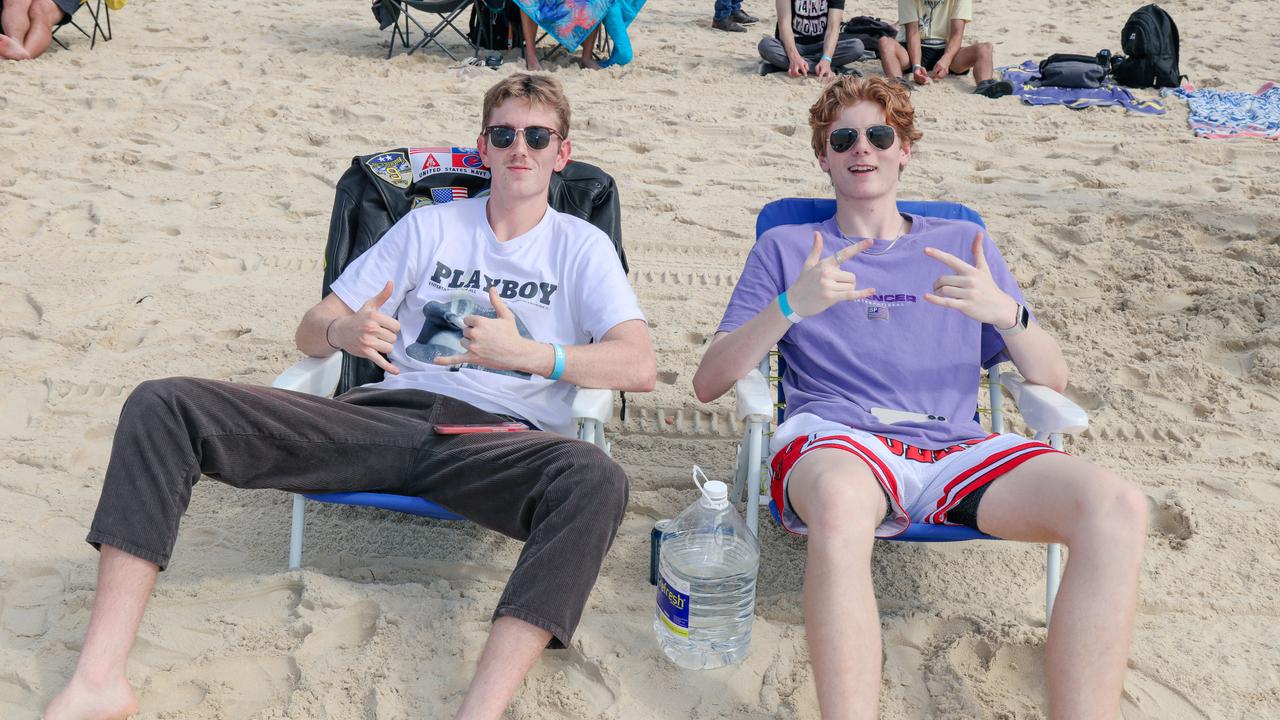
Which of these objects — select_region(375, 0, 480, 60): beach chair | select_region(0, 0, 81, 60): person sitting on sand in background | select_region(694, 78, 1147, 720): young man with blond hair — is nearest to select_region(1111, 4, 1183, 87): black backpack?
select_region(375, 0, 480, 60): beach chair

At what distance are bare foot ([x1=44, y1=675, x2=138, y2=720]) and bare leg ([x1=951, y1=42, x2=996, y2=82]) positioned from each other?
24.3 ft

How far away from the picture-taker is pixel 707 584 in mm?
2740

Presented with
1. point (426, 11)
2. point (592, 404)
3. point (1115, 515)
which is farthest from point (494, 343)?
point (426, 11)

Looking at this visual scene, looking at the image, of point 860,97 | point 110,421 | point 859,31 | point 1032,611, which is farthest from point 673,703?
point 859,31

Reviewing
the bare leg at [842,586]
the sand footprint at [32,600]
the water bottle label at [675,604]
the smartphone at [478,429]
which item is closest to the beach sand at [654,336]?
the sand footprint at [32,600]

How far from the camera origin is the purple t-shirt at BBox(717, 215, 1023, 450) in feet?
9.86

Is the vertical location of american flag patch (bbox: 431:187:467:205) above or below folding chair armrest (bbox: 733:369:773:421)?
above

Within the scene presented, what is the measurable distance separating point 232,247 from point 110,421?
1.64 metres

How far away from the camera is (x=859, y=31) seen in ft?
28.8

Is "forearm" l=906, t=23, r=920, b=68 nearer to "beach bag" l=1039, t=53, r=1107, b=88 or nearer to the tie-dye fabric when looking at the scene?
"beach bag" l=1039, t=53, r=1107, b=88

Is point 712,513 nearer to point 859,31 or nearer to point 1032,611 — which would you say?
point 1032,611

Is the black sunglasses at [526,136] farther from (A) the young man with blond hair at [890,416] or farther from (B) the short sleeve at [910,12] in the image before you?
(B) the short sleeve at [910,12]

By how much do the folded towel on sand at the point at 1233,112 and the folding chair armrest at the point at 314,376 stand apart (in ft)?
20.2

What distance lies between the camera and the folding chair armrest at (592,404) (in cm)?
288
